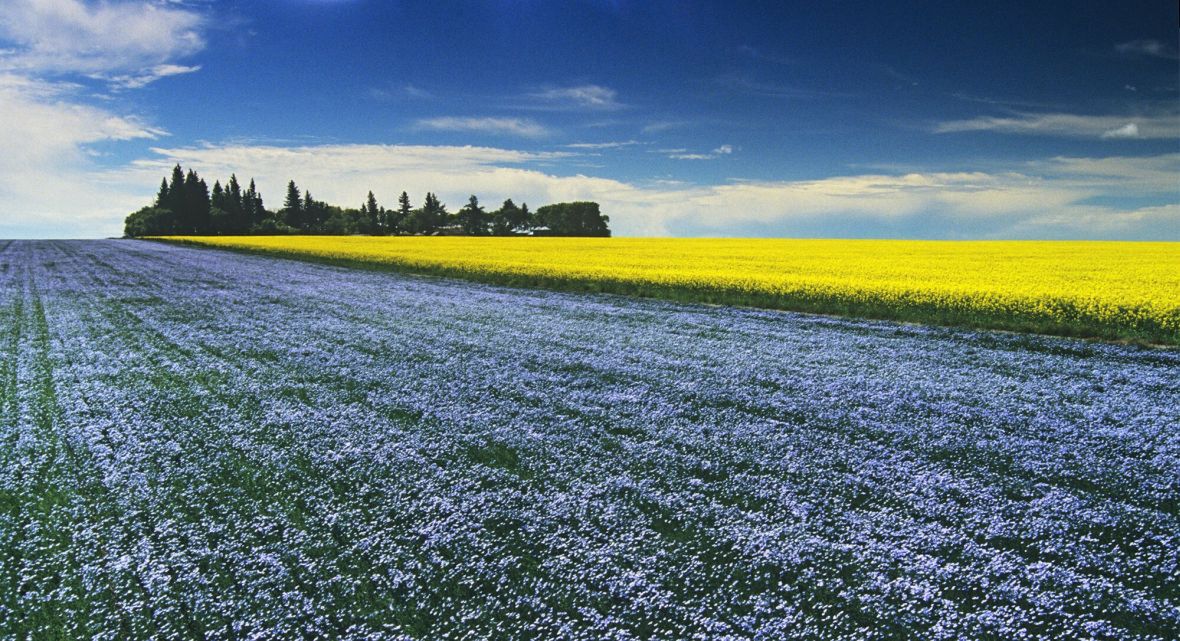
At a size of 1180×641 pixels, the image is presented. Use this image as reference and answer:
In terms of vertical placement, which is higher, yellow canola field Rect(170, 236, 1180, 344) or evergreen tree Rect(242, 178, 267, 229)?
evergreen tree Rect(242, 178, 267, 229)

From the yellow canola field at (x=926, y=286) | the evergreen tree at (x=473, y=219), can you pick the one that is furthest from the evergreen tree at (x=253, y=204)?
the yellow canola field at (x=926, y=286)

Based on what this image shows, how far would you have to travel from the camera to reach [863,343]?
11352mm

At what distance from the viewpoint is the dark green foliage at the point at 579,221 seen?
92.8 metres

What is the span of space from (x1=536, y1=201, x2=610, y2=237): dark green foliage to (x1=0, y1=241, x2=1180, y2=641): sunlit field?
83084mm

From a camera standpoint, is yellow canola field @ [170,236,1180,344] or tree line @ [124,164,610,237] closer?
yellow canola field @ [170,236,1180,344]

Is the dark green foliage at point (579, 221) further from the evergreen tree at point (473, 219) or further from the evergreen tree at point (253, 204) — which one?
the evergreen tree at point (253, 204)

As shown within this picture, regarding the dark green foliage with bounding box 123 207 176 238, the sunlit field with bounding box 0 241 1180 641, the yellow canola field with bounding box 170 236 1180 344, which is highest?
the dark green foliage with bounding box 123 207 176 238

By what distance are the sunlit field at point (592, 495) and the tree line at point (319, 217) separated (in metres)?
83.8

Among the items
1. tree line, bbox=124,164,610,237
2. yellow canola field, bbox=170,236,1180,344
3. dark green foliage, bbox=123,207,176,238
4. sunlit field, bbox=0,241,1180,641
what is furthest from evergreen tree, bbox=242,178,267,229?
sunlit field, bbox=0,241,1180,641

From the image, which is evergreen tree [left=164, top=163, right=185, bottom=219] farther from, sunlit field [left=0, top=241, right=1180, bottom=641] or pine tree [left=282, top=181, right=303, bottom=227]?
sunlit field [left=0, top=241, right=1180, bottom=641]

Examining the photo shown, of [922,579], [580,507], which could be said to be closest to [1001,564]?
[922,579]

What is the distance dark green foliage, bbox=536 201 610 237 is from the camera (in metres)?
92.8

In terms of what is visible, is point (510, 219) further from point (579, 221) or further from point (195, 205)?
point (195, 205)

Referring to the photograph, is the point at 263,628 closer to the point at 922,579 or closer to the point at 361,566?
the point at 361,566
